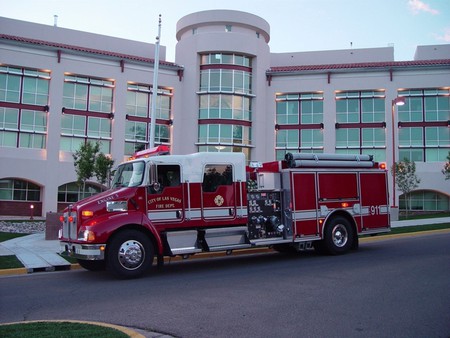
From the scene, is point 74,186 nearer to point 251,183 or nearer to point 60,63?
point 60,63

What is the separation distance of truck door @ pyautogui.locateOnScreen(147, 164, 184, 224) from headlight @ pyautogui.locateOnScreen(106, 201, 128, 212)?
559 mm

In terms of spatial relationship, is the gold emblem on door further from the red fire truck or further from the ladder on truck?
the ladder on truck

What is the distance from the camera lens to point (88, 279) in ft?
34.0

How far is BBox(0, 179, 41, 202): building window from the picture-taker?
38.5m

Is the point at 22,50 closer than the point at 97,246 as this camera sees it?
No

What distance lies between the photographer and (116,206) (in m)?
10.4

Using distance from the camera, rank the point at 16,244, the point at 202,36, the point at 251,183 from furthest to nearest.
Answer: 1. the point at 202,36
2. the point at 16,244
3. the point at 251,183

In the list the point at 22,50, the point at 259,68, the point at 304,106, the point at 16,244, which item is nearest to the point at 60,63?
the point at 22,50

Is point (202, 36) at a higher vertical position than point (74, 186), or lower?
higher

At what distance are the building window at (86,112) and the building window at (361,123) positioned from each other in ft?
71.6

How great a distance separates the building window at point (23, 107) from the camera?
1500 inches

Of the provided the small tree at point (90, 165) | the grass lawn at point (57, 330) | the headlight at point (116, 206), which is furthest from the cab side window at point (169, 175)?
the small tree at point (90, 165)

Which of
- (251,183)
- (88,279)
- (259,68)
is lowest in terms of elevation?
(88,279)

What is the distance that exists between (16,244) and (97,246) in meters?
8.74
